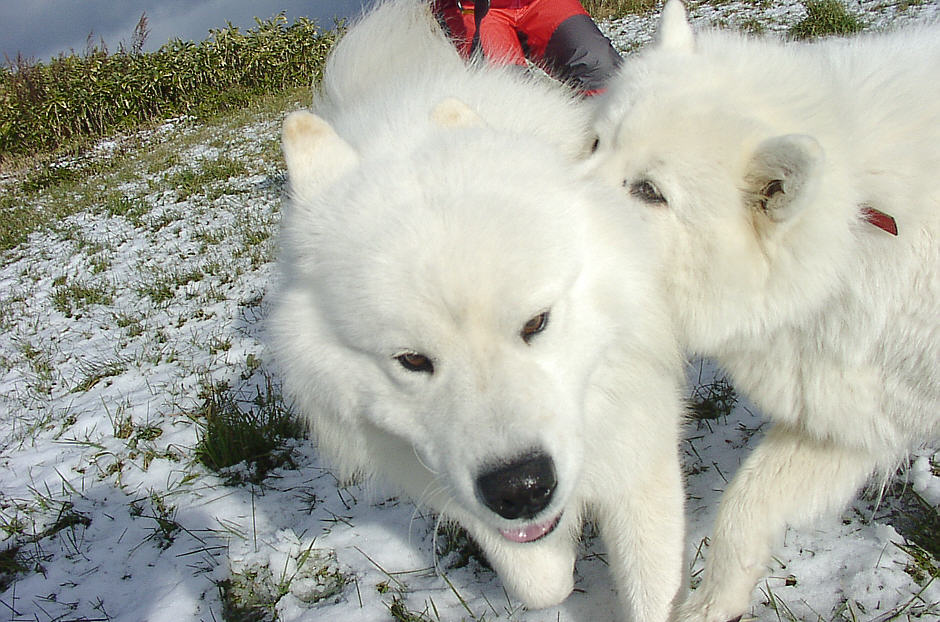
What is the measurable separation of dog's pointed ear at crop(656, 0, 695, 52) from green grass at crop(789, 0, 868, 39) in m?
5.97

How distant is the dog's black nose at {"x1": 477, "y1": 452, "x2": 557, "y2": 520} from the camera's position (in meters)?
1.24

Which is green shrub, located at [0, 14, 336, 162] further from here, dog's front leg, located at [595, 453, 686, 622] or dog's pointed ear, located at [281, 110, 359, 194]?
dog's front leg, located at [595, 453, 686, 622]

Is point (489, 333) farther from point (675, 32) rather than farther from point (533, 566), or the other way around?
point (675, 32)

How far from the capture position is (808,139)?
140 cm

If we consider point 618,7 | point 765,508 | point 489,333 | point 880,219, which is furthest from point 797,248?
point 618,7

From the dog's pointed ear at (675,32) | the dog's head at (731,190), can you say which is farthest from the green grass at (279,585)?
the dog's pointed ear at (675,32)

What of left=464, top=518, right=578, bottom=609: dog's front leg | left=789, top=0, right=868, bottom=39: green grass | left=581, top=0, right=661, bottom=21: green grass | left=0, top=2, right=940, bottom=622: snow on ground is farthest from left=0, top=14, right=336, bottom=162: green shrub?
left=464, top=518, right=578, bottom=609: dog's front leg

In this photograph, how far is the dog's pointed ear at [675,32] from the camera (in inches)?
79.2

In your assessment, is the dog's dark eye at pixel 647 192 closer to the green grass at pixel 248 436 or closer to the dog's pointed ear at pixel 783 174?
the dog's pointed ear at pixel 783 174

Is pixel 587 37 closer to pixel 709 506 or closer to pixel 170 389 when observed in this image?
pixel 709 506

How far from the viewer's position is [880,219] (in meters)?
1.55

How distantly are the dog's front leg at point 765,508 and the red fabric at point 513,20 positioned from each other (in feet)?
8.37

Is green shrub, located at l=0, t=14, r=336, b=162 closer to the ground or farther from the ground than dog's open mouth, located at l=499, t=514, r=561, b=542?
farther from the ground

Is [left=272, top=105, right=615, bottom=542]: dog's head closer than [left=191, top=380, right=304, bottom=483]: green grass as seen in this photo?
Yes
